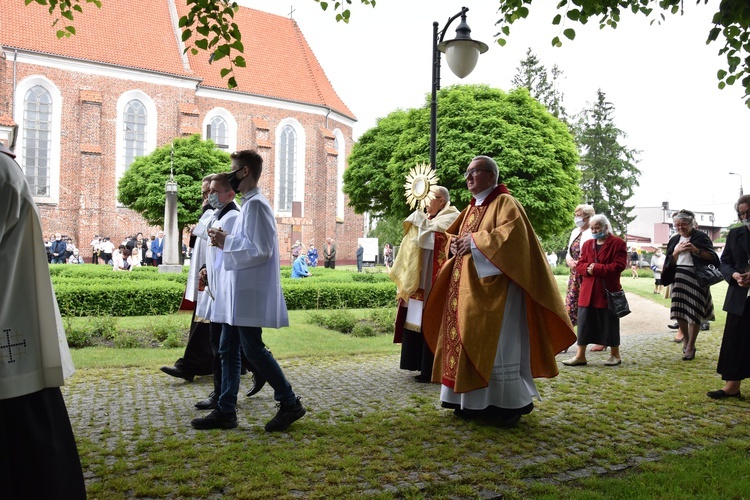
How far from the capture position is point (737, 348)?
19.8 feet

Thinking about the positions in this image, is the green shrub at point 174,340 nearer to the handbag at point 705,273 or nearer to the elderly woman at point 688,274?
the elderly woman at point 688,274

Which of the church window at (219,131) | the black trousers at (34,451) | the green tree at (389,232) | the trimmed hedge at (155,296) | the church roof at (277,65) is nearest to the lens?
the black trousers at (34,451)

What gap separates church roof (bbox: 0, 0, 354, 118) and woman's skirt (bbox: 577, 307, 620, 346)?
26372mm

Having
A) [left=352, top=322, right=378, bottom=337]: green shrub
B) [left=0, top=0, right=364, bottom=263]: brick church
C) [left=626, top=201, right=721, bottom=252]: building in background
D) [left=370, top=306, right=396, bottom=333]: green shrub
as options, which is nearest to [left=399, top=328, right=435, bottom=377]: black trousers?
[left=352, top=322, right=378, bottom=337]: green shrub

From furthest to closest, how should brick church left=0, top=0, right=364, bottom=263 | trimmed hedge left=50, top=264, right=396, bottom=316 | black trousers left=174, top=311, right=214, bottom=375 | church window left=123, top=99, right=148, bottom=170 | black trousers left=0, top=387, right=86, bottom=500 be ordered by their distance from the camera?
church window left=123, top=99, right=148, bottom=170, brick church left=0, top=0, right=364, bottom=263, trimmed hedge left=50, top=264, right=396, bottom=316, black trousers left=174, top=311, right=214, bottom=375, black trousers left=0, top=387, right=86, bottom=500

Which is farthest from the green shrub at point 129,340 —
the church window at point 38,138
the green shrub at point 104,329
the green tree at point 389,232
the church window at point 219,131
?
the green tree at point 389,232

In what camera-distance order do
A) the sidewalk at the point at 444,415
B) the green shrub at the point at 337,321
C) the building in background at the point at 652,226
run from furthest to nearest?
the building in background at the point at 652,226 → the green shrub at the point at 337,321 → the sidewalk at the point at 444,415

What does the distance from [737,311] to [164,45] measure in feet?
124

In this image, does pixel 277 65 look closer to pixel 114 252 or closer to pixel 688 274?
pixel 114 252

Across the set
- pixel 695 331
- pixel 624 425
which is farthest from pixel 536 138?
pixel 624 425

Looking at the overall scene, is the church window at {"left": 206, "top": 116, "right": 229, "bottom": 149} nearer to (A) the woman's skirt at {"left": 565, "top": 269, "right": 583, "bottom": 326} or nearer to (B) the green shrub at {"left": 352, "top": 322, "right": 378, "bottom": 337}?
(B) the green shrub at {"left": 352, "top": 322, "right": 378, "bottom": 337}

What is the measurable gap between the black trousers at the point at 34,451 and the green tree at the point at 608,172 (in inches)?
2073

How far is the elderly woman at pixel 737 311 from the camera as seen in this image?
6020mm

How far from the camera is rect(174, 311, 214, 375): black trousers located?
6617mm
